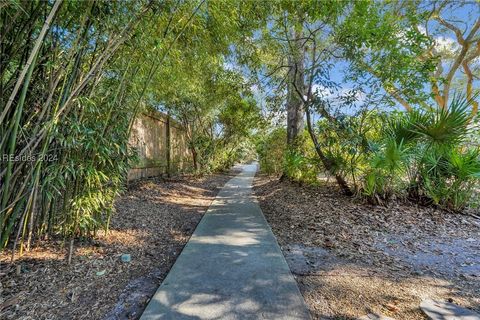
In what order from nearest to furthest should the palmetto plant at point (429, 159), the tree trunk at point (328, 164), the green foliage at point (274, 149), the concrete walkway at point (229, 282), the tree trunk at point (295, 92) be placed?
the concrete walkway at point (229, 282) → the palmetto plant at point (429, 159) → the tree trunk at point (328, 164) → the tree trunk at point (295, 92) → the green foliage at point (274, 149)

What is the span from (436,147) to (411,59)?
115cm

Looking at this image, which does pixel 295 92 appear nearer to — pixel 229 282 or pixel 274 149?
pixel 274 149

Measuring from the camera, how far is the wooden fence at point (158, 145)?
534 centimetres

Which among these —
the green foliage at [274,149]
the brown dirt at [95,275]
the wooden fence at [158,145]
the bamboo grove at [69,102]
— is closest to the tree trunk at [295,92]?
the green foliage at [274,149]

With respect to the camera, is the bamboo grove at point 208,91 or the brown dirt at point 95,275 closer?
the brown dirt at point 95,275

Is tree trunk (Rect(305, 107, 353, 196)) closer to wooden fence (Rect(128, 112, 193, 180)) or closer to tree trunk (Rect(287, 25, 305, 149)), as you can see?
tree trunk (Rect(287, 25, 305, 149))

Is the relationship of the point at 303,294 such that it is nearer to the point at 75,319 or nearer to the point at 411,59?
the point at 75,319

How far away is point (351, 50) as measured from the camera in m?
3.34

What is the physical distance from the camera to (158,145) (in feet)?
21.1

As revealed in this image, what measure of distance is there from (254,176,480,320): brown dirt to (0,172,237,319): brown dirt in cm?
110

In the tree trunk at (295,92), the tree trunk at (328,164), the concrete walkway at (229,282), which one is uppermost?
the tree trunk at (295,92)

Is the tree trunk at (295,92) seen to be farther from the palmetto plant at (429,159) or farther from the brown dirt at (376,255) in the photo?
the brown dirt at (376,255)

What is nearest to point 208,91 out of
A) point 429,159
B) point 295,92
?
point 295,92

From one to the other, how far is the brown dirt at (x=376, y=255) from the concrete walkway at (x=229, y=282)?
0.14 meters
